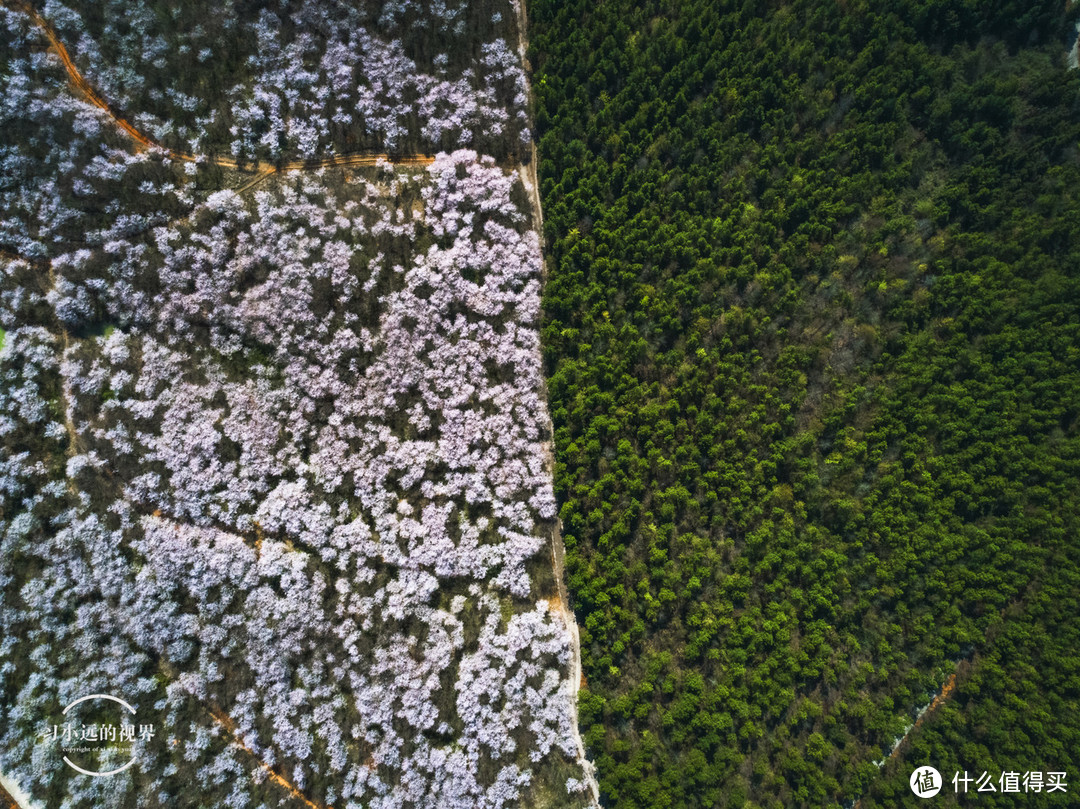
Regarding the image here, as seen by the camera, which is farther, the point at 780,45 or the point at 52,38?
the point at 780,45

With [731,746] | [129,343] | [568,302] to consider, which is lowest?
[731,746]

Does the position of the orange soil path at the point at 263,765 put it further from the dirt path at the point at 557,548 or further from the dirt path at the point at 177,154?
the dirt path at the point at 177,154

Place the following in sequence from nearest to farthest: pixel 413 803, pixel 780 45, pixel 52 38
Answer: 1. pixel 413 803
2. pixel 52 38
3. pixel 780 45

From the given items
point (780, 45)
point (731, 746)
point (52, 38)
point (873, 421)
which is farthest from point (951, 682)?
point (52, 38)

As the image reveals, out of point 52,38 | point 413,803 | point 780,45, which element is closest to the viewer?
point 413,803

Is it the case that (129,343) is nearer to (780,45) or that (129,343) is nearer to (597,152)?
(597,152)

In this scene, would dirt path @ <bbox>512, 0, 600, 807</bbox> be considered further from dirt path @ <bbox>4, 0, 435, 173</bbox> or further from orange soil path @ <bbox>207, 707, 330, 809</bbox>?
orange soil path @ <bbox>207, 707, 330, 809</bbox>

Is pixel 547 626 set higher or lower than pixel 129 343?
lower
